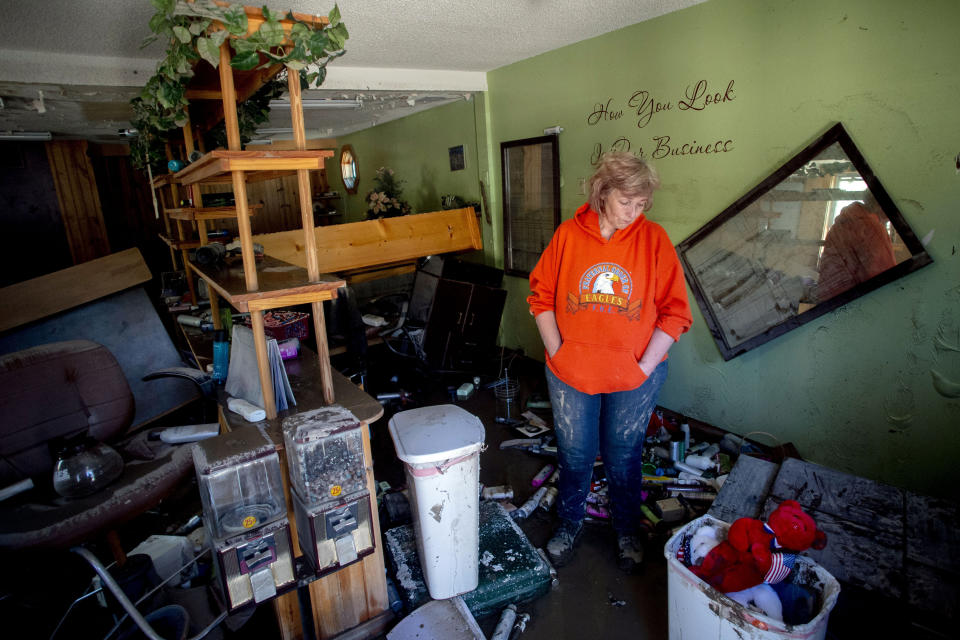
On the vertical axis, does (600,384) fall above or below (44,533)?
above

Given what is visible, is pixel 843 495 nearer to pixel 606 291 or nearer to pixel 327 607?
pixel 606 291

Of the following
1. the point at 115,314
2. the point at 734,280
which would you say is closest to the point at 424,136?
the point at 115,314

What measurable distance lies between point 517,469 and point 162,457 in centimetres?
183

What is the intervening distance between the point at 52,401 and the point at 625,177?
8.06ft

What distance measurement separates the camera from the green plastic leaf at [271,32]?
155 cm

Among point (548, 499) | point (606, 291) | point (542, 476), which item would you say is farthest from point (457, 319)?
point (606, 291)

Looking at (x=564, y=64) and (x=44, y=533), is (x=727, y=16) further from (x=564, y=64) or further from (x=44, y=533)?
(x=44, y=533)

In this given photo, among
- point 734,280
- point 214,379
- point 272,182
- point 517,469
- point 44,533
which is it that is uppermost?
point 272,182

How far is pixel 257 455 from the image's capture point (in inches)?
58.8

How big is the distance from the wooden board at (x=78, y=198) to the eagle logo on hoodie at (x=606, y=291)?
6.50 meters

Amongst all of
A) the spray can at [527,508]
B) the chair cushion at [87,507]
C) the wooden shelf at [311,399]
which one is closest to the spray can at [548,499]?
the spray can at [527,508]

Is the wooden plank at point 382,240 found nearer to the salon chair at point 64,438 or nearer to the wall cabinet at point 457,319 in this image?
the wall cabinet at point 457,319

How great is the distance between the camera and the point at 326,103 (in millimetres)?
4406

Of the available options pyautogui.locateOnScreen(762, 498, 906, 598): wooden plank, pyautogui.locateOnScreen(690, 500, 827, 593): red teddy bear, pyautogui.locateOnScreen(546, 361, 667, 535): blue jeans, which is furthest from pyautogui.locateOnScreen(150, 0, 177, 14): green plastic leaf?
pyautogui.locateOnScreen(762, 498, 906, 598): wooden plank
